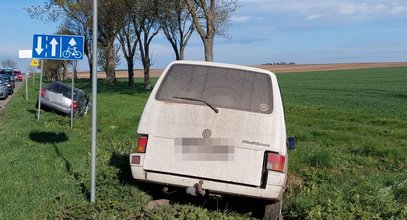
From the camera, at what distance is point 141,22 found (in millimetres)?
36812

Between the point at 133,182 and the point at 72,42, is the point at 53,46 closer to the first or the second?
the point at 72,42

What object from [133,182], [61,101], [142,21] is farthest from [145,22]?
[133,182]

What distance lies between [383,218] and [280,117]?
1495 mm

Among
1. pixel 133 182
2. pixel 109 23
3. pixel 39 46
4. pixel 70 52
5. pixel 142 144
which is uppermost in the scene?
pixel 109 23

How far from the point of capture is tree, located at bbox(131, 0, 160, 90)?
33684 millimetres

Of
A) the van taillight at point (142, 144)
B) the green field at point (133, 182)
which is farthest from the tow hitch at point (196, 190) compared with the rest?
the van taillight at point (142, 144)

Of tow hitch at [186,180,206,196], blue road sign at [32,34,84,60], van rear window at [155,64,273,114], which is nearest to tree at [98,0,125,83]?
blue road sign at [32,34,84,60]

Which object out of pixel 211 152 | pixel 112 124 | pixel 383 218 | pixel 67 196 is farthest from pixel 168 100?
pixel 112 124

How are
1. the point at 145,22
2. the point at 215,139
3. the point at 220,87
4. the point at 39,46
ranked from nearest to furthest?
the point at 215,139 → the point at 220,87 → the point at 39,46 → the point at 145,22

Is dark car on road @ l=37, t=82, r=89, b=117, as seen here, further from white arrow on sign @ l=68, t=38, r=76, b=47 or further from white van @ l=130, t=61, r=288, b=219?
white van @ l=130, t=61, r=288, b=219

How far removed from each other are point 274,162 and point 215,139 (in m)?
0.65

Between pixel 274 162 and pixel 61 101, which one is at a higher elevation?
pixel 274 162

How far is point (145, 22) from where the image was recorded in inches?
1491

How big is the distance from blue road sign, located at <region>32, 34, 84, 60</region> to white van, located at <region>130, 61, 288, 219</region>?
8.06 metres
